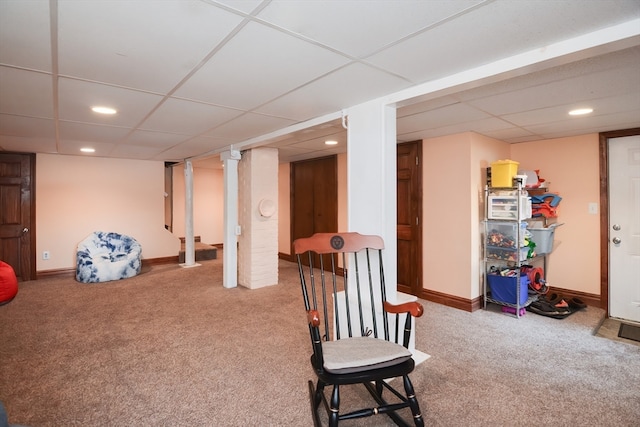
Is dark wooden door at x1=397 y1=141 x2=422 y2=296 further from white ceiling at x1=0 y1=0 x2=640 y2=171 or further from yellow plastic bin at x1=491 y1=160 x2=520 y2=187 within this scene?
white ceiling at x1=0 y1=0 x2=640 y2=171

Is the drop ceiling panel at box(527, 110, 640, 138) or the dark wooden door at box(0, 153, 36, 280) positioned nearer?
the drop ceiling panel at box(527, 110, 640, 138)

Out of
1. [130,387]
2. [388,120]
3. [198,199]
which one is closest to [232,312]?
[130,387]

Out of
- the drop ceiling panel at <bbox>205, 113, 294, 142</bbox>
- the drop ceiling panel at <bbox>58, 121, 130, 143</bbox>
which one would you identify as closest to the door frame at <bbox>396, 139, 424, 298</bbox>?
the drop ceiling panel at <bbox>205, 113, 294, 142</bbox>

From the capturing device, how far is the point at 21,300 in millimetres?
4160

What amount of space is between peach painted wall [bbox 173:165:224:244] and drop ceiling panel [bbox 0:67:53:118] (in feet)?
16.8

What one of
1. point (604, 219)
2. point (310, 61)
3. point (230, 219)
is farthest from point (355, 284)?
point (604, 219)

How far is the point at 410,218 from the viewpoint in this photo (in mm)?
4410

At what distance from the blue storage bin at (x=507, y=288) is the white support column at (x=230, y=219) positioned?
11.3ft

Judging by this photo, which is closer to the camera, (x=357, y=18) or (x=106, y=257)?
(x=357, y=18)

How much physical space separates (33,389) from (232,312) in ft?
5.85

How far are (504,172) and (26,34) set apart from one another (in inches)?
159

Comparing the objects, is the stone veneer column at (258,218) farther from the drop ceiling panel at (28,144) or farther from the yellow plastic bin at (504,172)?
the yellow plastic bin at (504,172)

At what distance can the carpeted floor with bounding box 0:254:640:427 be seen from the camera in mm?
1941

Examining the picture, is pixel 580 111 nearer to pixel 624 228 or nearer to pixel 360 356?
pixel 624 228
